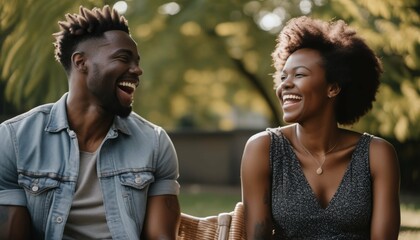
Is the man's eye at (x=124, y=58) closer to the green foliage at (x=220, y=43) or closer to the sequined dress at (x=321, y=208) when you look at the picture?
the sequined dress at (x=321, y=208)

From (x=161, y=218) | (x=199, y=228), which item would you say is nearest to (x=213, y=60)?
(x=199, y=228)

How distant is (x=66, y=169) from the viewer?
13.1 ft

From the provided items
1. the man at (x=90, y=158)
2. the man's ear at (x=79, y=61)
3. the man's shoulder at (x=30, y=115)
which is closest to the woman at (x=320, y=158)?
the man at (x=90, y=158)

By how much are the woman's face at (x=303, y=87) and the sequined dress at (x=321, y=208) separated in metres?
0.31

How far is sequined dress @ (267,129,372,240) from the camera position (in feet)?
13.6

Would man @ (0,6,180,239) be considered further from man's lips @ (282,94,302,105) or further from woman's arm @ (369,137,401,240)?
woman's arm @ (369,137,401,240)

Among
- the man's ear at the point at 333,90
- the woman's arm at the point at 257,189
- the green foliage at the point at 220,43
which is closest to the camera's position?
the woman's arm at the point at 257,189

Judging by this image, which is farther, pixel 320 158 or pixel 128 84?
pixel 320 158

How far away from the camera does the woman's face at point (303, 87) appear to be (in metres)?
4.16

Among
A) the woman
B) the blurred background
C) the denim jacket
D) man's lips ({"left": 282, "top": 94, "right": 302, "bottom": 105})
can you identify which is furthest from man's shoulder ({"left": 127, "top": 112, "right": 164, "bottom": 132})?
the blurred background

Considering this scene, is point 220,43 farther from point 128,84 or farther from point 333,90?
point 128,84

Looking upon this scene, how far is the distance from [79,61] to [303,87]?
112 cm

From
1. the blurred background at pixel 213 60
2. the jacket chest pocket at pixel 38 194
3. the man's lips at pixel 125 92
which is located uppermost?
the blurred background at pixel 213 60

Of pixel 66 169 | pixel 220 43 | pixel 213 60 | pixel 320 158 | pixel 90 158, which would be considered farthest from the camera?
pixel 213 60
